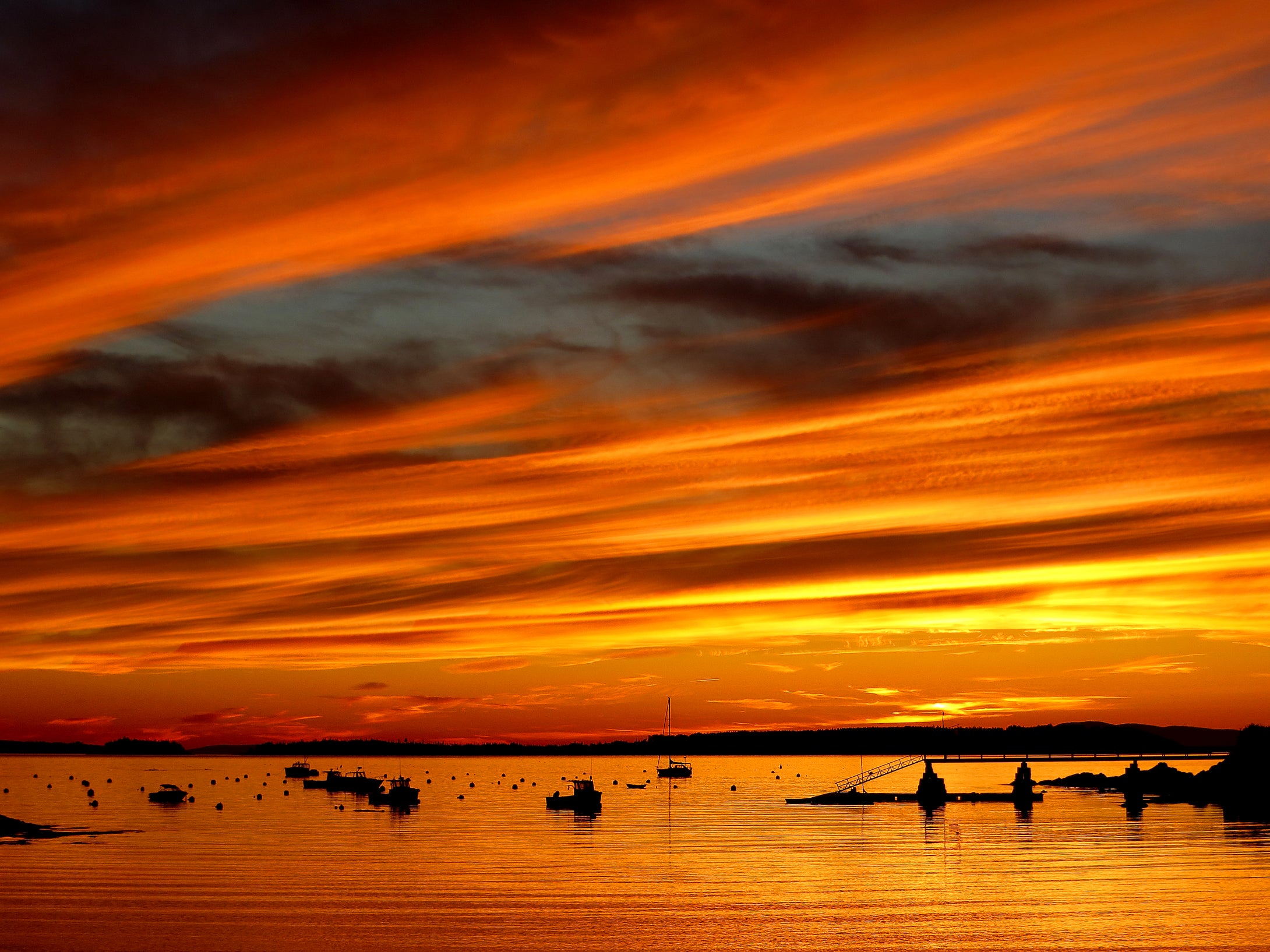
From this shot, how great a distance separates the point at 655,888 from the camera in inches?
3637

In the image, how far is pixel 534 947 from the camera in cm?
6688

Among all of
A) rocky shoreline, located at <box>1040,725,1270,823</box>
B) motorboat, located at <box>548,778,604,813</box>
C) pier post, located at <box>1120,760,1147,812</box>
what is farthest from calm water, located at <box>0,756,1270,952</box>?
motorboat, located at <box>548,778,604,813</box>

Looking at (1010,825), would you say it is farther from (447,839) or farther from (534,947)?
(534,947)

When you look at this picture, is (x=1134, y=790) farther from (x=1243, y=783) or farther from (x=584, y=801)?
(x=584, y=801)

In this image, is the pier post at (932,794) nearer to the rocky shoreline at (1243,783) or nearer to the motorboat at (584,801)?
the rocky shoreline at (1243,783)

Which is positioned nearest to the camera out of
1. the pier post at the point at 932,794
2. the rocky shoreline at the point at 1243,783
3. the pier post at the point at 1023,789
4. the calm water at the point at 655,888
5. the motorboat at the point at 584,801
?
the calm water at the point at 655,888

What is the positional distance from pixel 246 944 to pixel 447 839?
75.5 metres

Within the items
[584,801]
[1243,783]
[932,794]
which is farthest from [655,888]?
[932,794]

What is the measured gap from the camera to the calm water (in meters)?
70.0

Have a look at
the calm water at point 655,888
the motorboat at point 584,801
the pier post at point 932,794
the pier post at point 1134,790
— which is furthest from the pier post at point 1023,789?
the motorboat at point 584,801

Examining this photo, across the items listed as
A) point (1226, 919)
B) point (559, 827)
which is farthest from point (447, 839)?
point (1226, 919)

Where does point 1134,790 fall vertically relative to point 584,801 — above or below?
above

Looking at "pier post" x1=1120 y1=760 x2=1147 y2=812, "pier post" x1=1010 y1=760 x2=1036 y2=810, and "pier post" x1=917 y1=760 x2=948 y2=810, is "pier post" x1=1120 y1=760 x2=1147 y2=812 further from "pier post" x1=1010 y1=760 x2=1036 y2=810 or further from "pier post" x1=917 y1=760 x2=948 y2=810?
"pier post" x1=917 y1=760 x2=948 y2=810

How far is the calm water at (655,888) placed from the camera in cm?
7000
